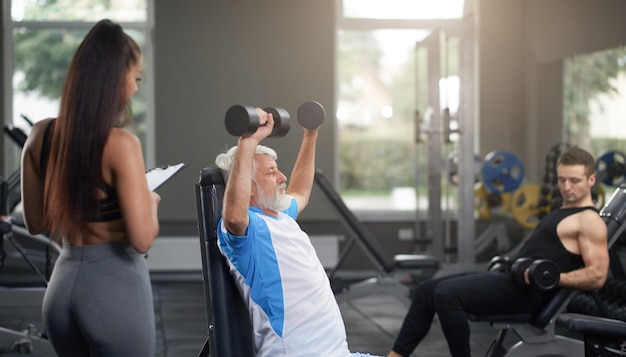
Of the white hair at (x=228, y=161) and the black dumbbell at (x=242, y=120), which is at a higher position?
the black dumbbell at (x=242, y=120)

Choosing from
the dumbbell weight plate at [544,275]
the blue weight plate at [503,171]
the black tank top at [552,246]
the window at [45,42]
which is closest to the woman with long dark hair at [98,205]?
the dumbbell weight plate at [544,275]

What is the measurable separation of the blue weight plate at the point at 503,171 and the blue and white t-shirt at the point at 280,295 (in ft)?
12.8

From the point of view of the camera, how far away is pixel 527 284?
A: 3465mm

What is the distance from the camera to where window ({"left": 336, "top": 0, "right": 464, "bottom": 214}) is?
23.3 feet

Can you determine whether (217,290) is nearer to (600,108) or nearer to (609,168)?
(609,168)

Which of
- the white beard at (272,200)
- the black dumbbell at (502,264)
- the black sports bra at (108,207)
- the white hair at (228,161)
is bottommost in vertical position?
the black dumbbell at (502,264)

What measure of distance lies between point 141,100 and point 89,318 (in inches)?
211

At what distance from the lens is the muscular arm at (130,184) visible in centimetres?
175

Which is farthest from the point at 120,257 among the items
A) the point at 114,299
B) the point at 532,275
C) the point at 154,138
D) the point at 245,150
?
the point at 154,138

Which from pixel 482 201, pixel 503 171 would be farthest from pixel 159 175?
pixel 482 201

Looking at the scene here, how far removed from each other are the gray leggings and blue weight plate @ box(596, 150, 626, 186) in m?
3.99

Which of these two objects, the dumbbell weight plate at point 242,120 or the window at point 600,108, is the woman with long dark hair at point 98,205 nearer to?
the dumbbell weight plate at point 242,120

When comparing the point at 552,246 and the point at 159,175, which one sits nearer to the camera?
the point at 159,175

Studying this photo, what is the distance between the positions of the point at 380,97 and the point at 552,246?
3.77 m
